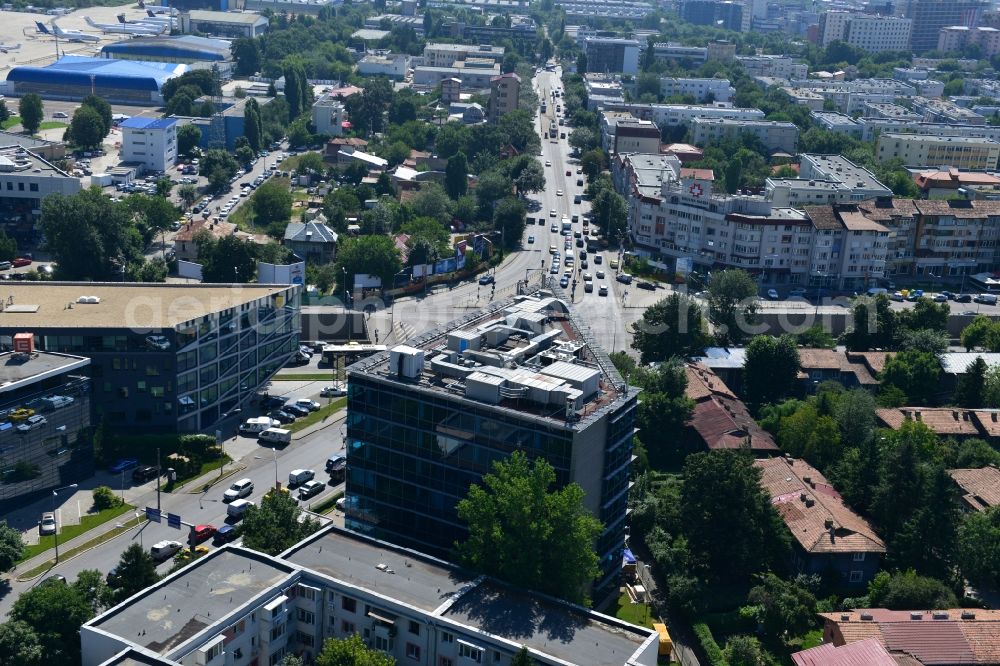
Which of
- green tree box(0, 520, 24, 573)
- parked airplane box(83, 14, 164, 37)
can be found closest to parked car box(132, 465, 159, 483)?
green tree box(0, 520, 24, 573)

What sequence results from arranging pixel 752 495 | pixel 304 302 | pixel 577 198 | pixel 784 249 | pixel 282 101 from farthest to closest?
pixel 282 101, pixel 577 198, pixel 784 249, pixel 304 302, pixel 752 495

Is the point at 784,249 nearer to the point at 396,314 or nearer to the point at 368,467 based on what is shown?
the point at 396,314

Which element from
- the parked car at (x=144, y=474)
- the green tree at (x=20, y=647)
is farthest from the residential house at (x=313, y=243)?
the green tree at (x=20, y=647)

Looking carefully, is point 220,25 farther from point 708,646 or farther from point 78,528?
point 708,646

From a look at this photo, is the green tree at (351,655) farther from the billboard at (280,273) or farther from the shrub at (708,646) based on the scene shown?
the billboard at (280,273)

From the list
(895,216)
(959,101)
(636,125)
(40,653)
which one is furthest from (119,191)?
(959,101)

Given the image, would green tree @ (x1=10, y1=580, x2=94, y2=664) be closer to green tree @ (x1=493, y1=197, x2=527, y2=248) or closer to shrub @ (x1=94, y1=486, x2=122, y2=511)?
shrub @ (x1=94, y1=486, x2=122, y2=511)
